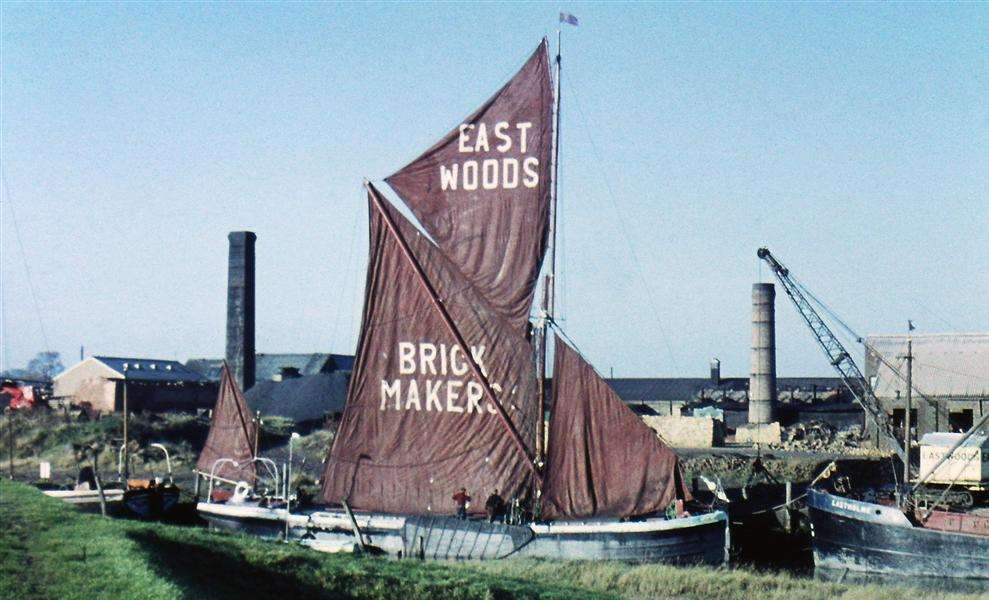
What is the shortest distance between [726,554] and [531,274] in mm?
10045

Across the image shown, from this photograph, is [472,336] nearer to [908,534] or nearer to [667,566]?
[667,566]

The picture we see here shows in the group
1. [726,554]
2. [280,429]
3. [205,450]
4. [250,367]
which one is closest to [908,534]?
[726,554]

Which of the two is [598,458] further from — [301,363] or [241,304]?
[301,363]

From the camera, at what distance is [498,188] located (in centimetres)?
3491

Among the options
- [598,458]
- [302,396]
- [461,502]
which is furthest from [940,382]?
[461,502]

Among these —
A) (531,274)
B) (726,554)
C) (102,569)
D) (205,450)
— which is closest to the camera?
(102,569)

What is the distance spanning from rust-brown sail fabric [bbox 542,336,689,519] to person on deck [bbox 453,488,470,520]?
7.72 ft

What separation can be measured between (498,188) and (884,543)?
16.4 metres

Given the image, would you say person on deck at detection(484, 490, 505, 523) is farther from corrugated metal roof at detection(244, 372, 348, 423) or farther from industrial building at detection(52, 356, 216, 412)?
industrial building at detection(52, 356, 216, 412)

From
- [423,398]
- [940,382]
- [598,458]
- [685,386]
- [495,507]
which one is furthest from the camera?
[685,386]

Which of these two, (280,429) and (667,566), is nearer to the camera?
(667,566)

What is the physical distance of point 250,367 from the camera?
7412 centimetres

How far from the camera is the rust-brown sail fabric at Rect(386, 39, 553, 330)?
112 feet

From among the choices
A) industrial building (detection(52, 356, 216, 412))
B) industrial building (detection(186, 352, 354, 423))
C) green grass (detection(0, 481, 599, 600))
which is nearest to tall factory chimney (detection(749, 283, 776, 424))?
industrial building (detection(186, 352, 354, 423))
